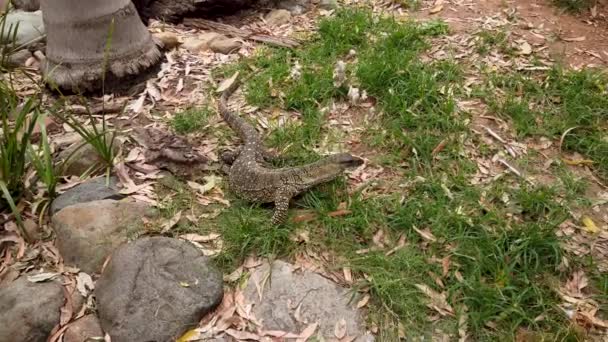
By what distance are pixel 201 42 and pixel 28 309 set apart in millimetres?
3837

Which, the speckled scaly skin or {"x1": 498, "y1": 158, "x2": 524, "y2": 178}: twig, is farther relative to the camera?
{"x1": 498, "y1": 158, "x2": 524, "y2": 178}: twig

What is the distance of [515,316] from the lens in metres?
3.24

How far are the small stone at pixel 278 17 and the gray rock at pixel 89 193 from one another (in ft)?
11.3

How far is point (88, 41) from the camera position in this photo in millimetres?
4812

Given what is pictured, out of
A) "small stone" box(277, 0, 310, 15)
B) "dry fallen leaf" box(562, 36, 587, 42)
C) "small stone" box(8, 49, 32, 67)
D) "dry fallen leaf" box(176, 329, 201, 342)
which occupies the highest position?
"small stone" box(8, 49, 32, 67)

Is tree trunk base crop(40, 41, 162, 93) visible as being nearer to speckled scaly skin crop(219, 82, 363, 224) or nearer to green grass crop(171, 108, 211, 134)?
green grass crop(171, 108, 211, 134)

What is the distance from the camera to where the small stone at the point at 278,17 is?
6.67m

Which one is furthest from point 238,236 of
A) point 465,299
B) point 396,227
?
point 465,299

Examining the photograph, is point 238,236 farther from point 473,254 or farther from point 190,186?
point 473,254

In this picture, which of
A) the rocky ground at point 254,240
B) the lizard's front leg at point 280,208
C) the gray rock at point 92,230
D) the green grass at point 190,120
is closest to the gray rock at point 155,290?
the rocky ground at point 254,240

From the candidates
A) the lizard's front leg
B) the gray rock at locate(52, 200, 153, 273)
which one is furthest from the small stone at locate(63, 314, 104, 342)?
the lizard's front leg

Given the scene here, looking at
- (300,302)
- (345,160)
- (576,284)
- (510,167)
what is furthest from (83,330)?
(510,167)

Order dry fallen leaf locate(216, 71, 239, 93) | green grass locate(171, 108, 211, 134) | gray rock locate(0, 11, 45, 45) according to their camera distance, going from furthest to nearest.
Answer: gray rock locate(0, 11, 45, 45)
dry fallen leaf locate(216, 71, 239, 93)
green grass locate(171, 108, 211, 134)

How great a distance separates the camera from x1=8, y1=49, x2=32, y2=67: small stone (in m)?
5.45
